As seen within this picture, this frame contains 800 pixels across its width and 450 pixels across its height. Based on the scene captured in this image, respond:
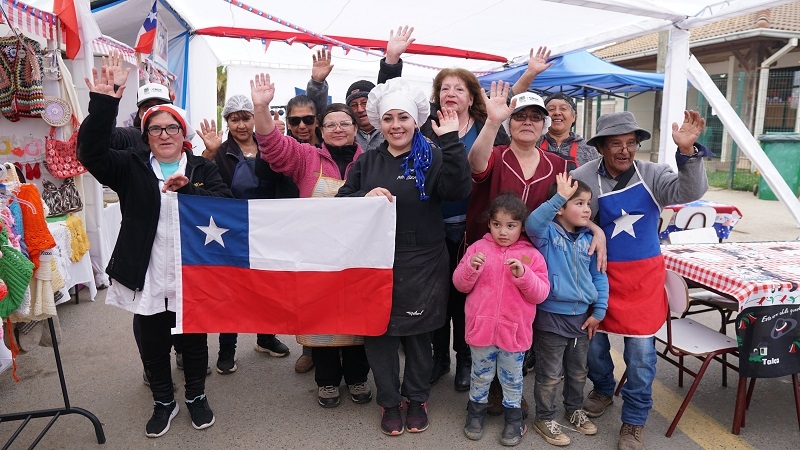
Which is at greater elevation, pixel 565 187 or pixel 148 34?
pixel 148 34

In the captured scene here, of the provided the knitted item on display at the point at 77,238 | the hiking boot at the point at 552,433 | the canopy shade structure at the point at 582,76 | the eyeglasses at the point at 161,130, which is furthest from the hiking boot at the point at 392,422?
the canopy shade structure at the point at 582,76

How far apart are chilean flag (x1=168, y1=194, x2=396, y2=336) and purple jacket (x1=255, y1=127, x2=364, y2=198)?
0.27 metres

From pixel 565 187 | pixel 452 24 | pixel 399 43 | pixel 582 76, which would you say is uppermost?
pixel 452 24

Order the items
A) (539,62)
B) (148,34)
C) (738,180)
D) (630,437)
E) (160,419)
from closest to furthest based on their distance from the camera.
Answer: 1. (630,437)
2. (160,419)
3. (539,62)
4. (148,34)
5. (738,180)

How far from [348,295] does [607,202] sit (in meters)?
1.54

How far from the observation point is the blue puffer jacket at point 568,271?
2.85 m

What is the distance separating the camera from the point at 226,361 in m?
3.97

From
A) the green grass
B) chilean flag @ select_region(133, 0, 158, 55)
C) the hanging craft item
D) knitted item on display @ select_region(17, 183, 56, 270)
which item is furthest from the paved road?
the green grass

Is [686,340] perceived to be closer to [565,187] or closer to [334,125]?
[565,187]

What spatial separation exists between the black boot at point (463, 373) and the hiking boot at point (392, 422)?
24.2 inches

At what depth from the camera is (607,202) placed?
2953 mm

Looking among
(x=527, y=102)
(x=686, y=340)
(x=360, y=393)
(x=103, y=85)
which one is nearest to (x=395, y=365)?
(x=360, y=393)

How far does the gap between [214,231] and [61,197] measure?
9.74 feet

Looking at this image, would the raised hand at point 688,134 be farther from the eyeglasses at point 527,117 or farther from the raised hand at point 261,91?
the raised hand at point 261,91
